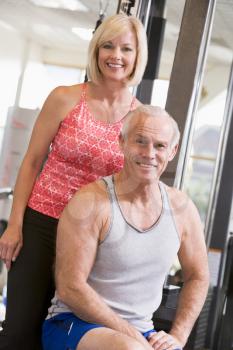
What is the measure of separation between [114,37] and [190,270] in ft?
2.42

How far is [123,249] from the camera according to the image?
171cm

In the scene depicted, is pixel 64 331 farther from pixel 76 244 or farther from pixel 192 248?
pixel 192 248

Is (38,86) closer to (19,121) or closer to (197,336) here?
(19,121)

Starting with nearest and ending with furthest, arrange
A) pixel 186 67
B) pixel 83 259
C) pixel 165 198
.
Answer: pixel 83 259, pixel 165 198, pixel 186 67

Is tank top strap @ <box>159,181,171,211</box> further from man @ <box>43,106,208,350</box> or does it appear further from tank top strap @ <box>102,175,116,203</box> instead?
tank top strap @ <box>102,175,116,203</box>

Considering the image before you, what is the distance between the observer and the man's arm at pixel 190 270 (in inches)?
73.5

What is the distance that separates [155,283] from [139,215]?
20 centimetres

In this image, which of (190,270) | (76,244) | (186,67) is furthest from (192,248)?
(186,67)

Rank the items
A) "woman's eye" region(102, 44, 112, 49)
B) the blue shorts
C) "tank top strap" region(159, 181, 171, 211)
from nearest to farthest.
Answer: the blue shorts, "tank top strap" region(159, 181, 171, 211), "woman's eye" region(102, 44, 112, 49)

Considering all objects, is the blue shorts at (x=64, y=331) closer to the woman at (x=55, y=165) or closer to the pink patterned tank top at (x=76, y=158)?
the woman at (x=55, y=165)

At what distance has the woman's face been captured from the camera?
6.29ft

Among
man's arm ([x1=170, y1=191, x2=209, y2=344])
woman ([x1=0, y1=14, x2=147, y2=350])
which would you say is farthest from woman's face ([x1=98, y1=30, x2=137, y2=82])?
man's arm ([x1=170, y1=191, x2=209, y2=344])

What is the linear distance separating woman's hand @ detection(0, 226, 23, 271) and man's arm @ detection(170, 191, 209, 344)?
1.58ft

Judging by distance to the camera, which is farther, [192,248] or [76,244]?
[192,248]
